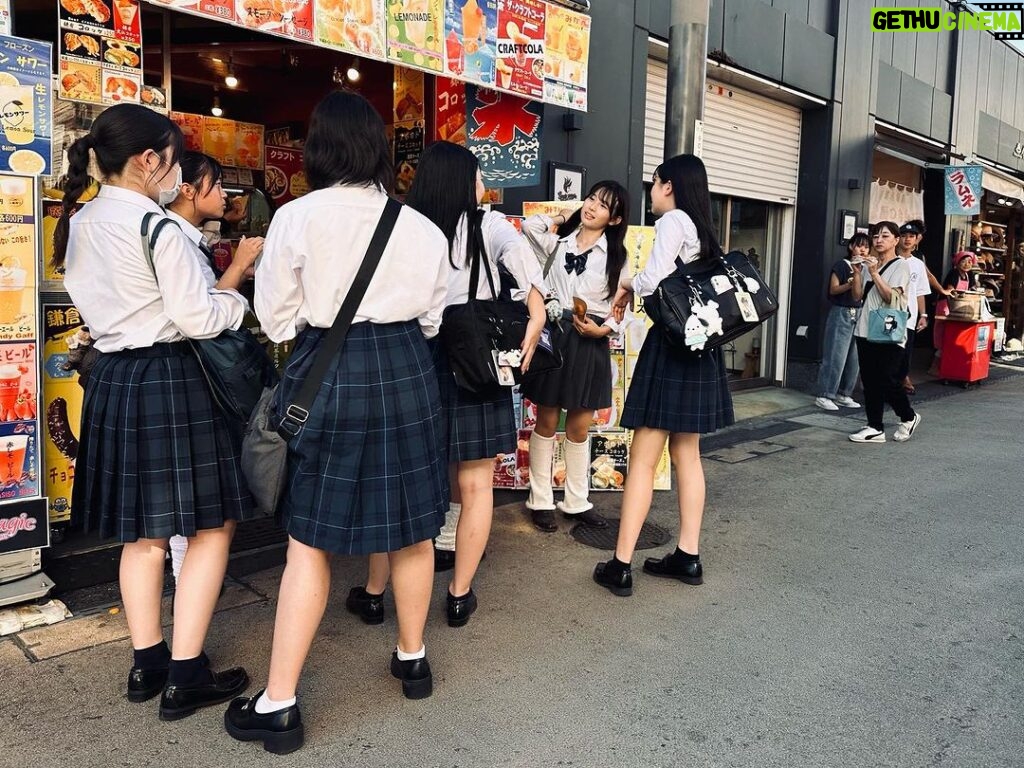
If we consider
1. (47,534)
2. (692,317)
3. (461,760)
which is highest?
(692,317)

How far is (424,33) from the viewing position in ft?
15.2

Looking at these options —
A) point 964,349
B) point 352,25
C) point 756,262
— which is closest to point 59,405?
point 352,25

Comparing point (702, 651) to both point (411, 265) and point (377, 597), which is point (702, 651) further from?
point (411, 265)

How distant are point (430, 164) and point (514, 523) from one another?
2.38 m

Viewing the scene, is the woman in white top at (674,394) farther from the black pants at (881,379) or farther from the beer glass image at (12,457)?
the black pants at (881,379)

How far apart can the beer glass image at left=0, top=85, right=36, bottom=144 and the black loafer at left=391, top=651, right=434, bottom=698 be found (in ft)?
8.44

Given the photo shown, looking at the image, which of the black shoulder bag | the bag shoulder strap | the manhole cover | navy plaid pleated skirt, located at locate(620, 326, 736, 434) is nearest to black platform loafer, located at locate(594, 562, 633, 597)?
the manhole cover

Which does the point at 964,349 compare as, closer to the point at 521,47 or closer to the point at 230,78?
the point at 521,47

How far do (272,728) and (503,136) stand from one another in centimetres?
428

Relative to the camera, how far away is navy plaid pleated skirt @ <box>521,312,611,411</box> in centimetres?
446

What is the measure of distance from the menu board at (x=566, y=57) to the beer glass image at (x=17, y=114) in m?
3.17

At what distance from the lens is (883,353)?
7.04 metres

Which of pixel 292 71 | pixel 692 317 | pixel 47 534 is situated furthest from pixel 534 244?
pixel 292 71

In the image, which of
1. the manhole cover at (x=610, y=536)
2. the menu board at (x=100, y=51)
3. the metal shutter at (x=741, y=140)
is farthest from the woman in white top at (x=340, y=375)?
the metal shutter at (x=741, y=140)
